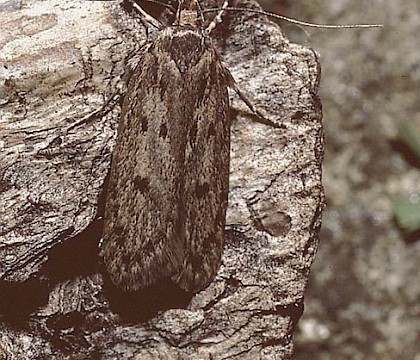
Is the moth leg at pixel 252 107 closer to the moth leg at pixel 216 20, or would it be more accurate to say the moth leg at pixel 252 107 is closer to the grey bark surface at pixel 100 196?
the grey bark surface at pixel 100 196

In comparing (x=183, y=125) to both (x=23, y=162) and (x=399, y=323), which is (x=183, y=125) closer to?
(x=23, y=162)

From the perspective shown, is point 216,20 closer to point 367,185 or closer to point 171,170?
point 171,170

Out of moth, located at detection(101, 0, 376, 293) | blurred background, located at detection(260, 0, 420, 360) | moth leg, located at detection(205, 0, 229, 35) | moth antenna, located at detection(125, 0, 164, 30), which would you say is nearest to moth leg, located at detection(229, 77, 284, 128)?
moth, located at detection(101, 0, 376, 293)

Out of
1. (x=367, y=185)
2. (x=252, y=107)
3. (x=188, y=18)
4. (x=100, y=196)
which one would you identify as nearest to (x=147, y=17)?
(x=188, y=18)

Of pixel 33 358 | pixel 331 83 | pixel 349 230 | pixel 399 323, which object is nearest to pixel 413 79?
pixel 331 83

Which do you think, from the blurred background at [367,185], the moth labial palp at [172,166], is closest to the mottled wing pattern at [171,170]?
the moth labial palp at [172,166]
